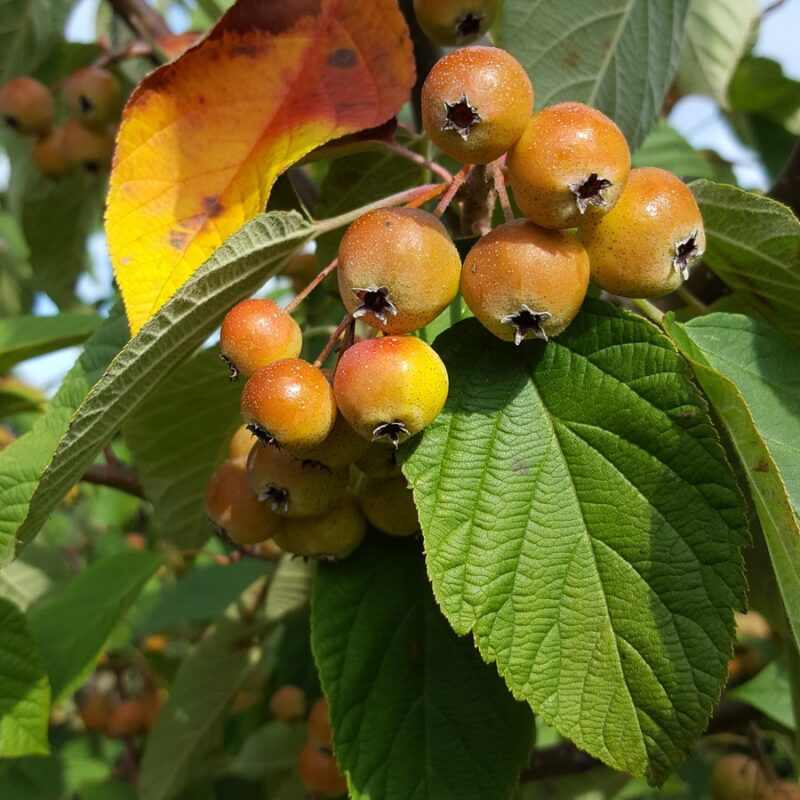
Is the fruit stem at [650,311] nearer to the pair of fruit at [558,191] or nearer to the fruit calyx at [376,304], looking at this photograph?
the pair of fruit at [558,191]

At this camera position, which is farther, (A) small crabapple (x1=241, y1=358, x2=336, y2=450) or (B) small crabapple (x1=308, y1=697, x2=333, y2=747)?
(B) small crabapple (x1=308, y1=697, x2=333, y2=747)

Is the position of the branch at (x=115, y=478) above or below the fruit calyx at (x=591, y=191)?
below

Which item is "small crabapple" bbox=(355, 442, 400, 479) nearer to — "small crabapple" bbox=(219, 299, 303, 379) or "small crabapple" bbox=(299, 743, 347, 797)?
"small crabapple" bbox=(219, 299, 303, 379)

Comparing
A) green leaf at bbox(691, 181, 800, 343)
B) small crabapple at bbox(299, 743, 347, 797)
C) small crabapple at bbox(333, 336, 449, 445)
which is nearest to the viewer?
→ small crabapple at bbox(333, 336, 449, 445)

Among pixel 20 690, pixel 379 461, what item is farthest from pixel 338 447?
pixel 20 690

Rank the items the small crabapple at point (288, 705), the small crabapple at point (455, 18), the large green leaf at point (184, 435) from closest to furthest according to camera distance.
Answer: the small crabapple at point (455, 18) → the large green leaf at point (184, 435) → the small crabapple at point (288, 705)

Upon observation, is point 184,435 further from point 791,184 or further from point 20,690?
point 791,184

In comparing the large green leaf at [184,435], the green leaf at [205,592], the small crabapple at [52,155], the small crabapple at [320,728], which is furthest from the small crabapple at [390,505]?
the small crabapple at [52,155]

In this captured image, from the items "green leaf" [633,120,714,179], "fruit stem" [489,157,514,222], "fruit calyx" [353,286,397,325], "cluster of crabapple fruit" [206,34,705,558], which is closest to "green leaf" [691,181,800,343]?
"cluster of crabapple fruit" [206,34,705,558]
